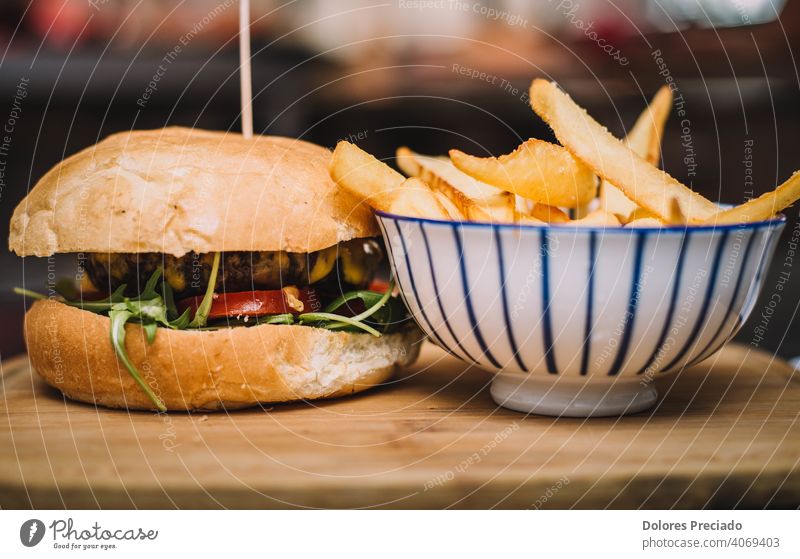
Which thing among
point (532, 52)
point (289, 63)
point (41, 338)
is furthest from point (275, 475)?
point (532, 52)

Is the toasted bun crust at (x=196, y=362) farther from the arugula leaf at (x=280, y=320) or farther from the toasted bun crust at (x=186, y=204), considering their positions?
the toasted bun crust at (x=186, y=204)

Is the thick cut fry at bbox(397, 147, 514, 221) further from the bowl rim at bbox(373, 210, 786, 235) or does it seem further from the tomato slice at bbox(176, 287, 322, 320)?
the tomato slice at bbox(176, 287, 322, 320)

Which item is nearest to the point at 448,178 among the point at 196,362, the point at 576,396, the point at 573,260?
the point at 573,260

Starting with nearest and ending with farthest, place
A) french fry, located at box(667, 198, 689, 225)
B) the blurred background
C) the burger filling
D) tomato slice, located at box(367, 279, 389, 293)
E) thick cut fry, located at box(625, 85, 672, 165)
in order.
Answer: french fry, located at box(667, 198, 689, 225) → the burger filling → thick cut fry, located at box(625, 85, 672, 165) → tomato slice, located at box(367, 279, 389, 293) → the blurred background

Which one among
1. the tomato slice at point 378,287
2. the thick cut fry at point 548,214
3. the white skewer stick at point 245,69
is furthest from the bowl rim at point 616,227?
the white skewer stick at point 245,69

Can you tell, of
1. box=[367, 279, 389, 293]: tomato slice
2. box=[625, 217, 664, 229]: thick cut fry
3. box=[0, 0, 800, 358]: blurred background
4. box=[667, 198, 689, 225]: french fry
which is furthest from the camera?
box=[0, 0, 800, 358]: blurred background

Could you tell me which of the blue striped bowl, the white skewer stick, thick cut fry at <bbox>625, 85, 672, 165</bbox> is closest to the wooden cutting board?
the blue striped bowl
